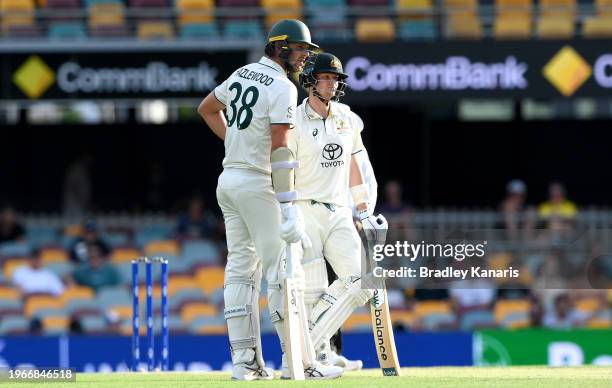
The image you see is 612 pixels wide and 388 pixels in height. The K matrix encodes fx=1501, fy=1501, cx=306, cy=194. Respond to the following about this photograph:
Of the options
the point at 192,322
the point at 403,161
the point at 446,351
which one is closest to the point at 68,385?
the point at 446,351

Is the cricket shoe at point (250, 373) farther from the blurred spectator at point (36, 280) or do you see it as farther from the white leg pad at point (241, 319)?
the blurred spectator at point (36, 280)

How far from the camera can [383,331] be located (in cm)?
852

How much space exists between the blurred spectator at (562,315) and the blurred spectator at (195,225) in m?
3.97

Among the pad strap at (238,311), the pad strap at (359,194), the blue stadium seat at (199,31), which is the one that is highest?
the blue stadium seat at (199,31)

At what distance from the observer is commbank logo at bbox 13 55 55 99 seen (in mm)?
15930

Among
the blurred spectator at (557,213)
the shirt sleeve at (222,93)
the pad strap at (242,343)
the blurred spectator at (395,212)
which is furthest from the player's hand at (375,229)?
the blurred spectator at (557,213)

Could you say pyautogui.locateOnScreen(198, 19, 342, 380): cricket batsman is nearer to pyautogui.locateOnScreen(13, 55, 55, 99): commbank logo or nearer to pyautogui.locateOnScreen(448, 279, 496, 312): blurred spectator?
pyautogui.locateOnScreen(448, 279, 496, 312): blurred spectator

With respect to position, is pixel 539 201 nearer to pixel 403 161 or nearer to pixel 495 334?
pixel 403 161

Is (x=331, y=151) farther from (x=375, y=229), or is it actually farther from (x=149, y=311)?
(x=149, y=311)

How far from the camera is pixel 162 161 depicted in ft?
64.5

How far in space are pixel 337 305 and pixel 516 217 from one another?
26.2ft

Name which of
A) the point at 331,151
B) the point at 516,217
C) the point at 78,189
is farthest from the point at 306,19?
the point at 331,151

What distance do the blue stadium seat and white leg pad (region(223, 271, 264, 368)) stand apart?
8117 mm

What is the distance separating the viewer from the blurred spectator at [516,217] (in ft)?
50.7
